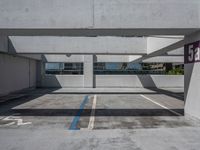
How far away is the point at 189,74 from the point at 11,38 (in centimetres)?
1192

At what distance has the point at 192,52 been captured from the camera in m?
7.49

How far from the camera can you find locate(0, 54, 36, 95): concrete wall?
1521 cm

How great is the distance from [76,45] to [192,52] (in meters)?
8.65

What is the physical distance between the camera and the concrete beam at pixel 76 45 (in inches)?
571

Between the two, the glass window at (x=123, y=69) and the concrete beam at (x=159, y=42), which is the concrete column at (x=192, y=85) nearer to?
the concrete beam at (x=159, y=42)

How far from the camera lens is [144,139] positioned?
533 centimetres

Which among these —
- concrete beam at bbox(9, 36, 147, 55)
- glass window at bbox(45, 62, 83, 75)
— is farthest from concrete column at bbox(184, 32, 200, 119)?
glass window at bbox(45, 62, 83, 75)

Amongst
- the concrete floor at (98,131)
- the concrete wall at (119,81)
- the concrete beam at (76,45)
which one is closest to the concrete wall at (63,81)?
the concrete wall at (119,81)

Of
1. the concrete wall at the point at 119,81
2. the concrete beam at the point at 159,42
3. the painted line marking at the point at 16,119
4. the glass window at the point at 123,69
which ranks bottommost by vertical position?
the painted line marking at the point at 16,119

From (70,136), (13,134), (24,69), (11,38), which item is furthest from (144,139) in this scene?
(24,69)
